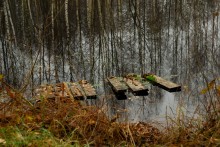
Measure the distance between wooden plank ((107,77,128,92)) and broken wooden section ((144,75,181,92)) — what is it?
785 millimetres

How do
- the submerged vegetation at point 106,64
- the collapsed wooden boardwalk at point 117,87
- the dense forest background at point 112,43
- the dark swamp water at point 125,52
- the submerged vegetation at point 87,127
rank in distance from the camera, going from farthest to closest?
the dense forest background at point 112,43, the collapsed wooden boardwalk at point 117,87, the dark swamp water at point 125,52, the submerged vegetation at point 106,64, the submerged vegetation at point 87,127

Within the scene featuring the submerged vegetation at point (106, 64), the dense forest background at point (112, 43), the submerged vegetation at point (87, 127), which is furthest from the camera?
the dense forest background at point (112, 43)

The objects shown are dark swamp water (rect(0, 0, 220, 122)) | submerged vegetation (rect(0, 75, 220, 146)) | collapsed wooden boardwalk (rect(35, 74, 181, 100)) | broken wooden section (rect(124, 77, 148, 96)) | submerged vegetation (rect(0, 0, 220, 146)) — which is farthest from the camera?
broken wooden section (rect(124, 77, 148, 96))

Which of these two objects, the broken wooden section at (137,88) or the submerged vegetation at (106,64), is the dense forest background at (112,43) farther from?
the broken wooden section at (137,88)

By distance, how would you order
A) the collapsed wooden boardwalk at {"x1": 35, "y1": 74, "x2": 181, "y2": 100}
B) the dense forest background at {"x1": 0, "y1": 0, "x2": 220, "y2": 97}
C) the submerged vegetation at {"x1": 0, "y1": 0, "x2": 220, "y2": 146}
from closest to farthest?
the submerged vegetation at {"x1": 0, "y1": 0, "x2": 220, "y2": 146} → the collapsed wooden boardwalk at {"x1": 35, "y1": 74, "x2": 181, "y2": 100} → the dense forest background at {"x1": 0, "y1": 0, "x2": 220, "y2": 97}

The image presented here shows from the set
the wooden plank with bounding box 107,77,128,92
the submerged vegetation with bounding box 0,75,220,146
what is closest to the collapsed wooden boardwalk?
the wooden plank with bounding box 107,77,128,92

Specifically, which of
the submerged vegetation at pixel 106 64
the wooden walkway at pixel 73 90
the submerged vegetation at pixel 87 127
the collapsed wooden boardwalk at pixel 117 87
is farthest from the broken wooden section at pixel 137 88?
the submerged vegetation at pixel 87 127

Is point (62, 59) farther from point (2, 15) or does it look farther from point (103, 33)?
point (2, 15)

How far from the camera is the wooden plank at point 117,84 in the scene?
25.8 ft

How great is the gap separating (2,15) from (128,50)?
313 inches

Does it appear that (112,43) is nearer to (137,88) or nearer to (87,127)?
(137,88)

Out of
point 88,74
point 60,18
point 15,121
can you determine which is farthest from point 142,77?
point 60,18

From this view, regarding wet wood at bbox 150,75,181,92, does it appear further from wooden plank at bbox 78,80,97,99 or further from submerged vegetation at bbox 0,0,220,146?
wooden plank at bbox 78,80,97,99

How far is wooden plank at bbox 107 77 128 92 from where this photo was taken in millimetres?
7870
